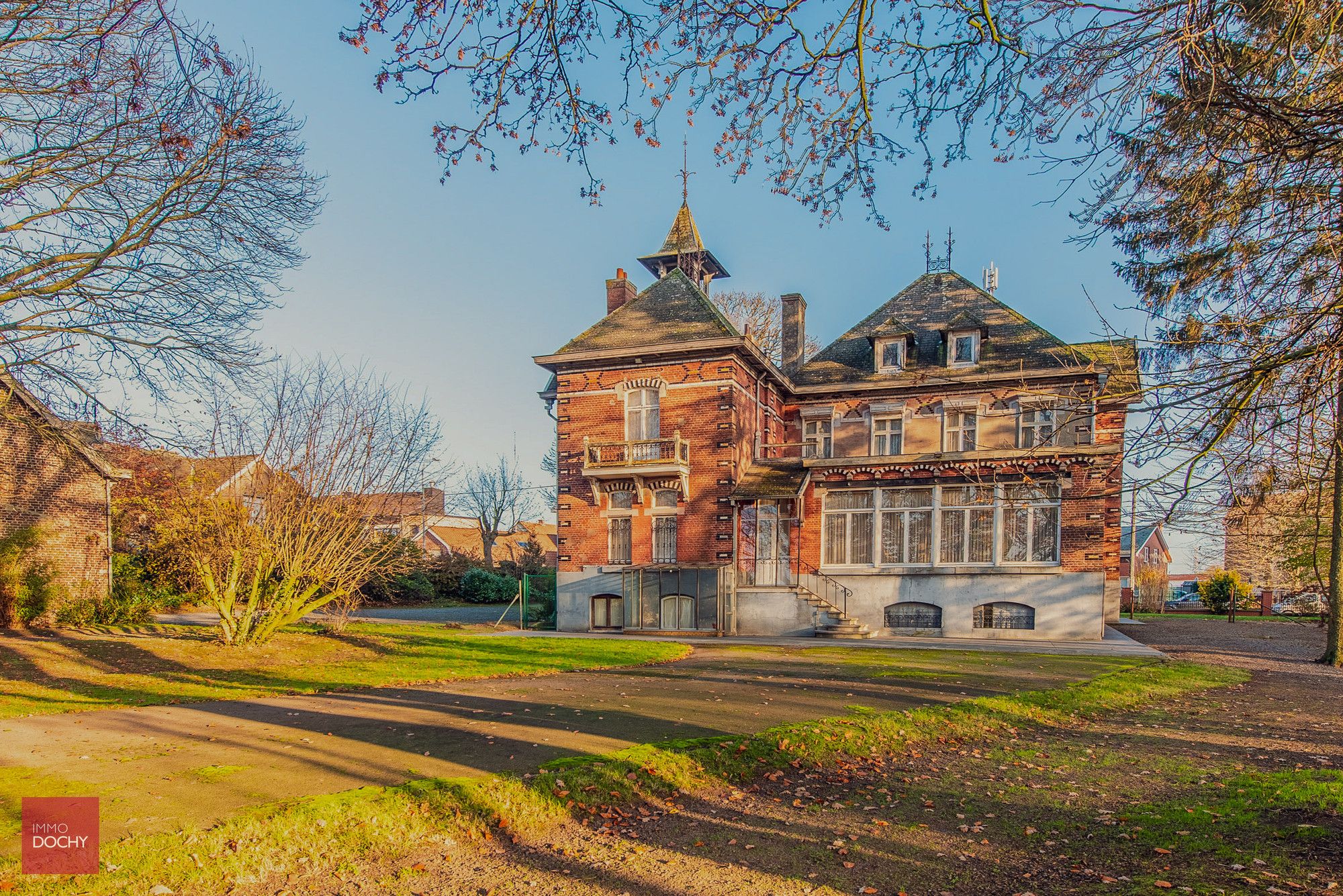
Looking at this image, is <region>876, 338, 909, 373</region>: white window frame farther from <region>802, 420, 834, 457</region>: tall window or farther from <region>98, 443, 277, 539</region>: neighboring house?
<region>98, 443, 277, 539</region>: neighboring house

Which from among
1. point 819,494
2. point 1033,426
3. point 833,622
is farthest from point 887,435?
point 833,622

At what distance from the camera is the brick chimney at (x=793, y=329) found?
3322 centimetres

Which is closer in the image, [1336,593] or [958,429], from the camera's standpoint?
[1336,593]

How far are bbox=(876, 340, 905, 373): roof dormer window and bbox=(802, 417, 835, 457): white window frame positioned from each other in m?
2.50

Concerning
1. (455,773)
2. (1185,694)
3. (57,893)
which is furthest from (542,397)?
(57,893)

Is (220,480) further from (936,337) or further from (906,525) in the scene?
(936,337)

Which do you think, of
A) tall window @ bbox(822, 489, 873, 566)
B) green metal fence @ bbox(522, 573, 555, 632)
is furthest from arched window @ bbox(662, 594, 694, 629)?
tall window @ bbox(822, 489, 873, 566)

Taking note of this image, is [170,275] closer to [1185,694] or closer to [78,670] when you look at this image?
[78,670]

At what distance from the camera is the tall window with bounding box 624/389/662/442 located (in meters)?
28.0

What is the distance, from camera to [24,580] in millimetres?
21312

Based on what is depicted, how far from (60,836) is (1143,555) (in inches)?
3338

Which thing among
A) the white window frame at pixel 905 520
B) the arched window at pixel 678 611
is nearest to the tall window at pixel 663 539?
the arched window at pixel 678 611

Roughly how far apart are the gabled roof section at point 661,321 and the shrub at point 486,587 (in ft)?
54.7

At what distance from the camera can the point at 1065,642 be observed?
23.7 m
